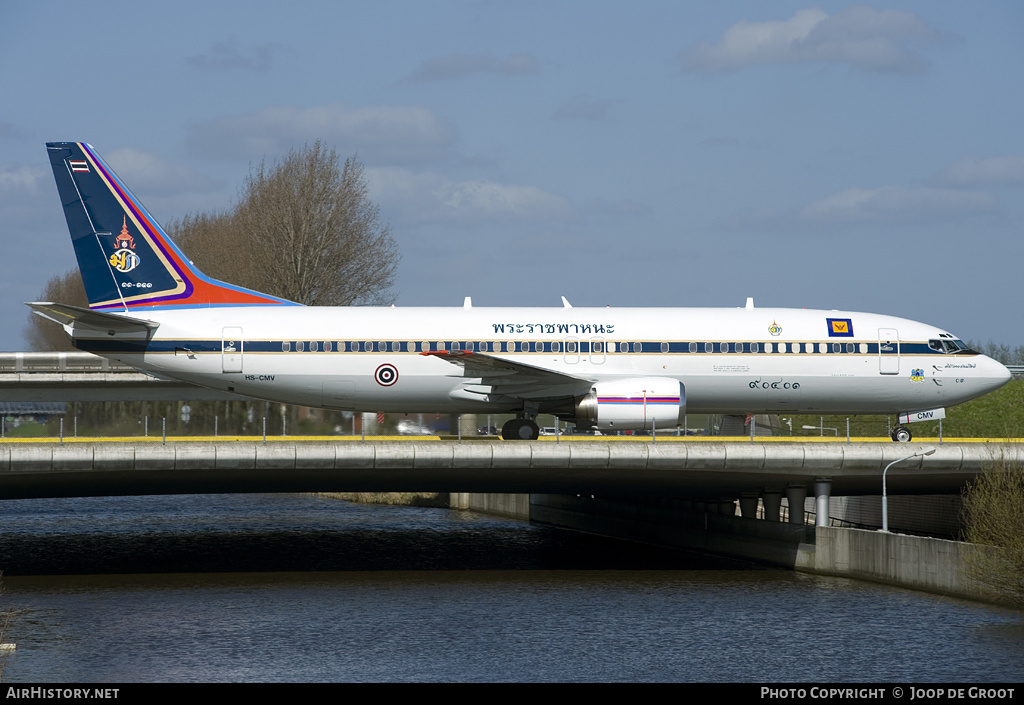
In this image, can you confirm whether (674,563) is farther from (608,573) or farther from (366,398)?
(366,398)

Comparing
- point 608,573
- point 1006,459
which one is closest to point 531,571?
point 608,573

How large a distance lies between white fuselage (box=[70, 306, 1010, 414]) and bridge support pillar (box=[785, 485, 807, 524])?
527 centimetres

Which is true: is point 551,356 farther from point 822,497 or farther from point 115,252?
point 115,252

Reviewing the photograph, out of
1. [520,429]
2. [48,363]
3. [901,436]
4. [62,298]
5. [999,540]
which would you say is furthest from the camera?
[62,298]

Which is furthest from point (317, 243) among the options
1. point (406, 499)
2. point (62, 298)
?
point (62, 298)

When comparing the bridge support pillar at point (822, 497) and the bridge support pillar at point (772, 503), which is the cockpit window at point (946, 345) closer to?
the bridge support pillar at point (822, 497)

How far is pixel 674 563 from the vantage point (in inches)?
2165

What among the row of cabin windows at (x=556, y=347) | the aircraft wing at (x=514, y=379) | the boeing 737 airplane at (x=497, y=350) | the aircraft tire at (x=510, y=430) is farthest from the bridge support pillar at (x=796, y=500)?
the aircraft tire at (x=510, y=430)

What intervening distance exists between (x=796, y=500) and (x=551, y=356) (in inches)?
571

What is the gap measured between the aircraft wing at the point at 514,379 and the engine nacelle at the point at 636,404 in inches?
45.5

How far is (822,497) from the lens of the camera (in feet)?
164

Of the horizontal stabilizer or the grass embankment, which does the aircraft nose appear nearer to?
the horizontal stabilizer

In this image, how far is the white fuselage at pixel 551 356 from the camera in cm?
4591

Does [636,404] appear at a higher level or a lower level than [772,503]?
higher
